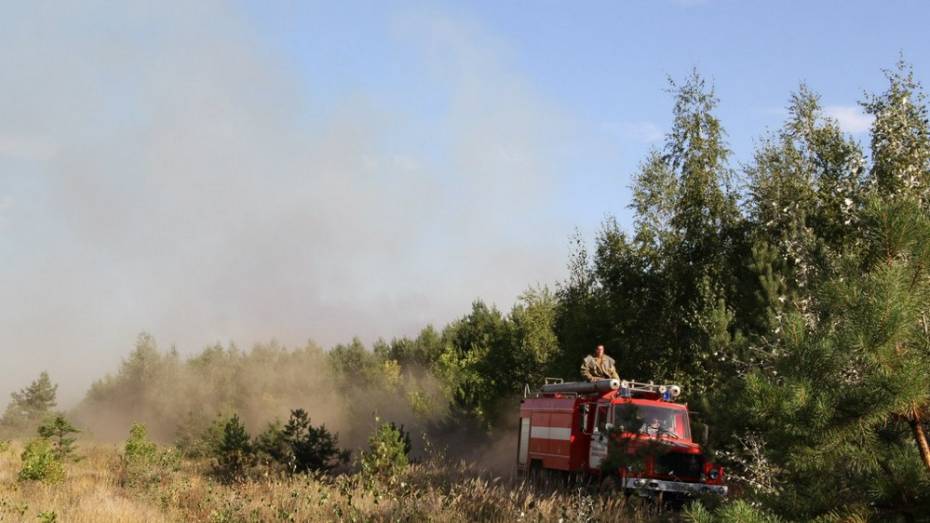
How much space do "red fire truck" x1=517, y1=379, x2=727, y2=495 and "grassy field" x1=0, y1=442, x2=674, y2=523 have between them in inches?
39.6

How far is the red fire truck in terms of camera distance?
17.6 meters

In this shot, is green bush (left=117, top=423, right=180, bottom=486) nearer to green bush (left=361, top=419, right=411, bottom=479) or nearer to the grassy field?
the grassy field

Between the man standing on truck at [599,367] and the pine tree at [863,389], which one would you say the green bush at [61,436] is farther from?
the pine tree at [863,389]

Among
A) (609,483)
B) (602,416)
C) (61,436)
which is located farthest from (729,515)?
(61,436)

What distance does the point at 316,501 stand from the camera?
613 inches

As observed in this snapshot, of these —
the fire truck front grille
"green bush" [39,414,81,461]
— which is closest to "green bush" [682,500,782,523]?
the fire truck front grille

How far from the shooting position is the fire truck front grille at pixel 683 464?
18031 millimetres

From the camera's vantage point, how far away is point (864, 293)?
5.71 metres

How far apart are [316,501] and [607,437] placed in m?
5.37

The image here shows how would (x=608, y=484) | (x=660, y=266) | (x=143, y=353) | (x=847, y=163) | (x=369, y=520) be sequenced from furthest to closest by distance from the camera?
(x=143, y=353)
(x=660, y=266)
(x=847, y=163)
(x=608, y=484)
(x=369, y=520)

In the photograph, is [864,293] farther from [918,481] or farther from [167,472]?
[167,472]

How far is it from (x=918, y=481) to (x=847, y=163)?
21371mm

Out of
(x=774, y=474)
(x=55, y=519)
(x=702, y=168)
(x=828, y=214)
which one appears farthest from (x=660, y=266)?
(x=774, y=474)

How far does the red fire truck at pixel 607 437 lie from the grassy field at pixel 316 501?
1.01 metres
